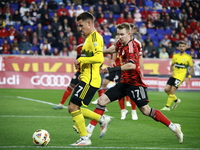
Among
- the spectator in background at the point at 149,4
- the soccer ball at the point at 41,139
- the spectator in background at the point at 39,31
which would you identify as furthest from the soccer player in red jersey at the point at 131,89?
the spectator in background at the point at 149,4

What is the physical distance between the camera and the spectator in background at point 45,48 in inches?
922

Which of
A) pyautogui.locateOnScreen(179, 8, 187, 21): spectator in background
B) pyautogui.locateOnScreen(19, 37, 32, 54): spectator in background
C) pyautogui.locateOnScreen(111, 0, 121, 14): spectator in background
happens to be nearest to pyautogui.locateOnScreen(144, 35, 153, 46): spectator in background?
pyautogui.locateOnScreen(111, 0, 121, 14): spectator in background

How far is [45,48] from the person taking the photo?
77.1 feet

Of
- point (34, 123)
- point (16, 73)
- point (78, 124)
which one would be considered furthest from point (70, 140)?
point (16, 73)

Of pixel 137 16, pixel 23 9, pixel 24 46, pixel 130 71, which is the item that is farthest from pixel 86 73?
pixel 137 16

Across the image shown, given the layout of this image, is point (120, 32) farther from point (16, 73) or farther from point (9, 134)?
point (16, 73)

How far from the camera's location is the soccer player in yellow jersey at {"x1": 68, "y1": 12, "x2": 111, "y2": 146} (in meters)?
7.12

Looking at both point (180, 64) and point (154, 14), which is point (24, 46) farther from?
point (180, 64)

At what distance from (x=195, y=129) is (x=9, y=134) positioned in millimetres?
4344

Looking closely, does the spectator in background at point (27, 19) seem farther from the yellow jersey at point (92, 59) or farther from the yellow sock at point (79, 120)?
the yellow sock at point (79, 120)

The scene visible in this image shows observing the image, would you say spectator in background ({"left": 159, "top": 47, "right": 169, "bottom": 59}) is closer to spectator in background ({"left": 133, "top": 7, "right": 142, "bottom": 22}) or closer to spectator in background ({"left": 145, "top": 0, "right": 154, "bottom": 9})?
spectator in background ({"left": 133, "top": 7, "right": 142, "bottom": 22})

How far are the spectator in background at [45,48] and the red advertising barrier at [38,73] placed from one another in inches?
28.9

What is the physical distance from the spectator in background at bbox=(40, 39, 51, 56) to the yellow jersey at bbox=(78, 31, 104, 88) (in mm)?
16330

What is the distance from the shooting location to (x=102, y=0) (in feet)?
90.9
